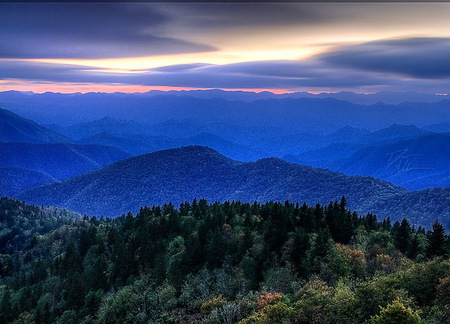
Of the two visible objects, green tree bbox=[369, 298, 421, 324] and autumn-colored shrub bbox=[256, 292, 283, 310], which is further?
autumn-colored shrub bbox=[256, 292, 283, 310]

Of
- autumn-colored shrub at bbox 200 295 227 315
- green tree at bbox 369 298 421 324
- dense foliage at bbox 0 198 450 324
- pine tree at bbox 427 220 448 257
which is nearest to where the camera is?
green tree at bbox 369 298 421 324

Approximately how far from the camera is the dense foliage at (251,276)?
53.2 m

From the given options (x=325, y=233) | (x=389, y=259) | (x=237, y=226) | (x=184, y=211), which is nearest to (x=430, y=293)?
(x=389, y=259)

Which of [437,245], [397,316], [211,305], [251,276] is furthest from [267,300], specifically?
[437,245]

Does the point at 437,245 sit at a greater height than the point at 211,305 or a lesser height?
greater

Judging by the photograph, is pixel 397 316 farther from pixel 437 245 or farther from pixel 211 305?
pixel 437 245

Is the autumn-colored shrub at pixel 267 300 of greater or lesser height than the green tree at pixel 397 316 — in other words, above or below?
below

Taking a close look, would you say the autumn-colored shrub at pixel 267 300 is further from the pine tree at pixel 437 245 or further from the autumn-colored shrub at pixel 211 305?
the pine tree at pixel 437 245

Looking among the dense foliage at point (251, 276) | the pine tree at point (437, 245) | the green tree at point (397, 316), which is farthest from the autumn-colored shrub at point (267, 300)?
the pine tree at point (437, 245)

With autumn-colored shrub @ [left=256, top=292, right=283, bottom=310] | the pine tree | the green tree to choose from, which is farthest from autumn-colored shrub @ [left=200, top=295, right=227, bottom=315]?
the pine tree

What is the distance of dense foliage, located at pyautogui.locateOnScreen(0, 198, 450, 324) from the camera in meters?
53.2

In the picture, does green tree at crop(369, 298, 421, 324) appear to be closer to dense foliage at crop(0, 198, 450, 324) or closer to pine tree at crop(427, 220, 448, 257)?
dense foliage at crop(0, 198, 450, 324)

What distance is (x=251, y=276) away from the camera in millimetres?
85125

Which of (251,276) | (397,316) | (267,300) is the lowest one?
(251,276)
